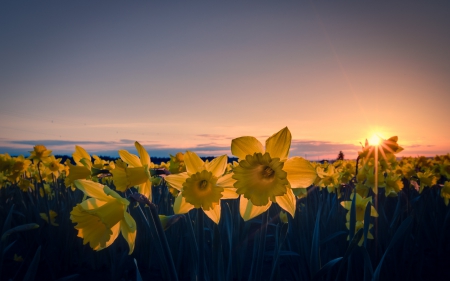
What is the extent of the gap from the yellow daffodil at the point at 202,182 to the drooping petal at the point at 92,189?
336 mm

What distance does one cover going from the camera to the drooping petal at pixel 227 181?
1647 mm

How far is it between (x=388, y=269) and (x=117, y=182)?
109 inches

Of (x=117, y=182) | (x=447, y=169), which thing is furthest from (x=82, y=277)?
(x=447, y=169)

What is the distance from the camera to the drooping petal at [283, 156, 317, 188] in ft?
4.92

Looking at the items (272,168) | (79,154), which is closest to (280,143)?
(272,168)

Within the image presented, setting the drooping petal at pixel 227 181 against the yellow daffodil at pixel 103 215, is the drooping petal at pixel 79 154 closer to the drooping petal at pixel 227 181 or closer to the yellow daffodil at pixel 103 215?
the yellow daffodil at pixel 103 215

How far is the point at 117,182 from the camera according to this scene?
5.91 ft

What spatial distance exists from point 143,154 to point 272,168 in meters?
0.73

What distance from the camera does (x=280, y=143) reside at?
1.55 metres

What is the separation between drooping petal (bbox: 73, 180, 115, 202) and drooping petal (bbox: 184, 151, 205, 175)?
420 mm

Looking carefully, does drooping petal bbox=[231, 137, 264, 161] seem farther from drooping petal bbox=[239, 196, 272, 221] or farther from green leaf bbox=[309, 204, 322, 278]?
green leaf bbox=[309, 204, 322, 278]

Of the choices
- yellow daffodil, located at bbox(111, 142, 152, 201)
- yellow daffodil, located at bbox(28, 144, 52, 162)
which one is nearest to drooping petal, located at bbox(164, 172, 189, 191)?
yellow daffodil, located at bbox(111, 142, 152, 201)

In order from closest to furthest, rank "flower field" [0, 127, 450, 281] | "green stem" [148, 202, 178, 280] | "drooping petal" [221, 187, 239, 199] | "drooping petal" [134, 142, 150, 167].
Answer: "green stem" [148, 202, 178, 280]
"flower field" [0, 127, 450, 281]
"drooping petal" [221, 187, 239, 199]
"drooping petal" [134, 142, 150, 167]

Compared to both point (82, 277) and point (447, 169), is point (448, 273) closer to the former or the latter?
→ point (447, 169)
